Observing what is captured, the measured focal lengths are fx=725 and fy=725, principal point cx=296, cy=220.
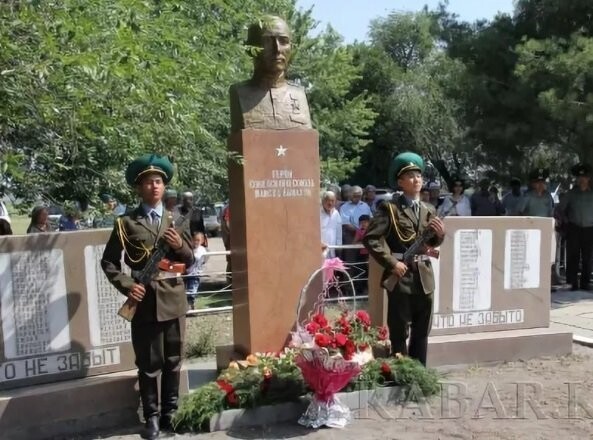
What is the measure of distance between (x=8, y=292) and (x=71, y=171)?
194cm

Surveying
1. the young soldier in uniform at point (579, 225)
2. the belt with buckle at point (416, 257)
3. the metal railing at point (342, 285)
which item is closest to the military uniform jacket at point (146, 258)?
the belt with buckle at point (416, 257)

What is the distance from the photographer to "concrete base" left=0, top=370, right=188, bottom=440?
4852 millimetres

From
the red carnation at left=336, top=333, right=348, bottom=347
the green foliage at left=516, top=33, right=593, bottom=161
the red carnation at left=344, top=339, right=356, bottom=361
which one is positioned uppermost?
the green foliage at left=516, top=33, right=593, bottom=161

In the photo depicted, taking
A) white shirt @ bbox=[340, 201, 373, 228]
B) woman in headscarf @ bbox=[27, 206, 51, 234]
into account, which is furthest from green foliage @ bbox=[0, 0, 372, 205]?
white shirt @ bbox=[340, 201, 373, 228]

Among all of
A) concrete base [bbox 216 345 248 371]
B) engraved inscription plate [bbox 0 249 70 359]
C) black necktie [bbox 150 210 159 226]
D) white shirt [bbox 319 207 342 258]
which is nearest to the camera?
black necktie [bbox 150 210 159 226]

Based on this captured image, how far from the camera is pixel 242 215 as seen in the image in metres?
5.95

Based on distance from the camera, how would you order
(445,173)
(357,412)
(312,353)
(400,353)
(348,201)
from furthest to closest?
(445,173) → (348,201) → (400,353) → (357,412) → (312,353)

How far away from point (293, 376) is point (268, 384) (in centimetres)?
20

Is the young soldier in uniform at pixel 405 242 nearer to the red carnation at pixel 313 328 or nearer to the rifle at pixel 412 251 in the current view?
the rifle at pixel 412 251

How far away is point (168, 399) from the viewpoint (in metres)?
4.97

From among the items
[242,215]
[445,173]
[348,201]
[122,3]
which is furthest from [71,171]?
[445,173]

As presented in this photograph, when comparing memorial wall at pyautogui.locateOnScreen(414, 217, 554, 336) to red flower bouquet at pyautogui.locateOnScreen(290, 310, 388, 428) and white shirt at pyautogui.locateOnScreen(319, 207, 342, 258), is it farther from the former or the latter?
white shirt at pyautogui.locateOnScreen(319, 207, 342, 258)

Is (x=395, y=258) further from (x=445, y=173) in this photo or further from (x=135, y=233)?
(x=445, y=173)

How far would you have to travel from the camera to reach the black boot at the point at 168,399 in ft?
16.2
